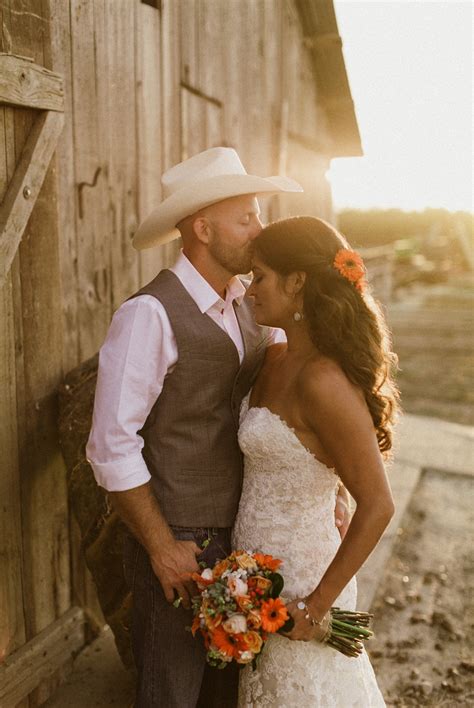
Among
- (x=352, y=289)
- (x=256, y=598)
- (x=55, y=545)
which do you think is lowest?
(x=55, y=545)

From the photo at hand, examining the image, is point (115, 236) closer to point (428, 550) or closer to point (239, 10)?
point (239, 10)

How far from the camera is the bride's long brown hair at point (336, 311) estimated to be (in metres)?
2.15

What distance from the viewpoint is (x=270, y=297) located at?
91.4 inches

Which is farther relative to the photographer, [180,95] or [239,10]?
[239,10]

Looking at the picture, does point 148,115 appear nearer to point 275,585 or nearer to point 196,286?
point 196,286

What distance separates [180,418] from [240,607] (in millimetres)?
625

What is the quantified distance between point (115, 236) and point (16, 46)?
107cm

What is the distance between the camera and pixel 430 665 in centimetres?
371

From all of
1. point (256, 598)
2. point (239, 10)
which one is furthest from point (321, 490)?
point (239, 10)

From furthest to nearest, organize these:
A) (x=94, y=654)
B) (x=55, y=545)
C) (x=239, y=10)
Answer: (x=239, y=10) < (x=94, y=654) < (x=55, y=545)

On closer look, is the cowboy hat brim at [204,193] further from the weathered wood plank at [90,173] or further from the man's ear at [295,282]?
the weathered wood plank at [90,173]

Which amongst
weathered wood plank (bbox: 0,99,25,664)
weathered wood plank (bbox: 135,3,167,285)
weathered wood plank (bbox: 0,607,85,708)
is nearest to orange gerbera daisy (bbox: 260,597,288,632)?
weathered wood plank (bbox: 0,99,25,664)

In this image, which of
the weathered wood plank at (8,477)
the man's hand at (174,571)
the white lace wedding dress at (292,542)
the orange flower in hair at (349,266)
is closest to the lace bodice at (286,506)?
the white lace wedding dress at (292,542)

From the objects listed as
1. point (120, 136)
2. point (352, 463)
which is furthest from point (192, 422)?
point (120, 136)
